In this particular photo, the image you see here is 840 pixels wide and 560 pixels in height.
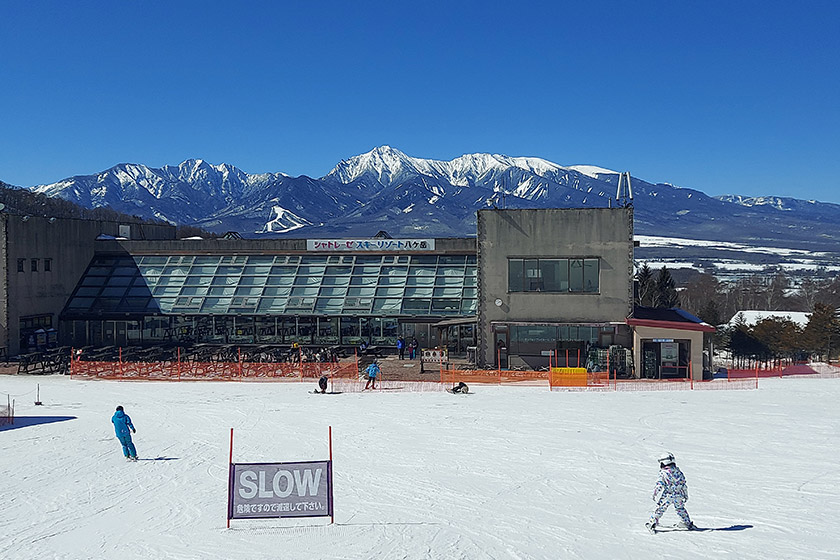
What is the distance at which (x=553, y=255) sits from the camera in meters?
36.2

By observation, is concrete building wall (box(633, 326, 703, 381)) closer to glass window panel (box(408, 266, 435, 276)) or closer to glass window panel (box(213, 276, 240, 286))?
glass window panel (box(408, 266, 435, 276))

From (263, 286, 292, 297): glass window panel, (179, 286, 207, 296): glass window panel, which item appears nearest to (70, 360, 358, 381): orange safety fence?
(263, 286, 292, 297): glass window panel

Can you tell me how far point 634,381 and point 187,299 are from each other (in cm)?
2621

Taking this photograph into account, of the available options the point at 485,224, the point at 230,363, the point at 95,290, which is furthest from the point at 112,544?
the point at 95,290

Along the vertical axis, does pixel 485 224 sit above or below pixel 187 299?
above

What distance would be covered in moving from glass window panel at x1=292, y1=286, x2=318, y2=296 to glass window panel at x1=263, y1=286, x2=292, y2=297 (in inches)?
14.2

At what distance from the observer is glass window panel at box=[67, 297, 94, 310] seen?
142ft

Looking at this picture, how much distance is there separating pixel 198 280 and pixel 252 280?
3.44 metres

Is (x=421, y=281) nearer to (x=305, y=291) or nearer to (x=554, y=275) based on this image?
(x=305, y=291)

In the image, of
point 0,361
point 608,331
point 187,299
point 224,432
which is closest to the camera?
point 224,432

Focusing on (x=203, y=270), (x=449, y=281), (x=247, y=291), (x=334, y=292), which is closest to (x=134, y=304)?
(x=203, y=270)

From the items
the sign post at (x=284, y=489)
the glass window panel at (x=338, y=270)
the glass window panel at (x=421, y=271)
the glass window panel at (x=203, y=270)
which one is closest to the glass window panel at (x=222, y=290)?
the glass window panel at (x=203, y=270)

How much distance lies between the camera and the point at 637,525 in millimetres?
12664

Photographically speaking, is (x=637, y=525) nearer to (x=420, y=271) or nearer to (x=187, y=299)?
(x=420, y=271)
